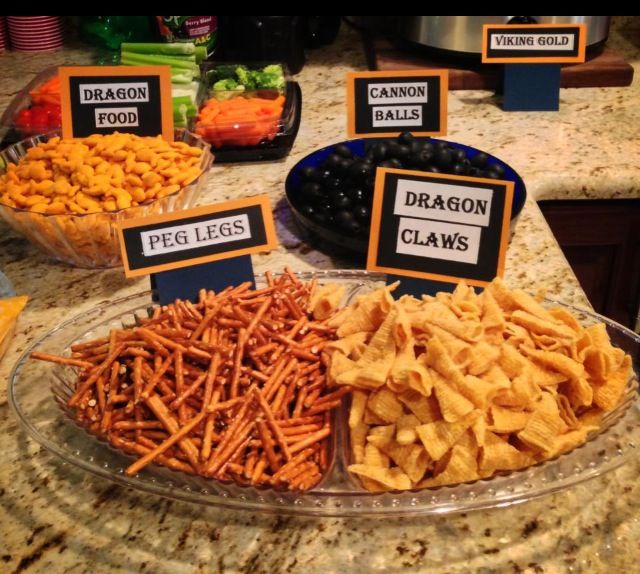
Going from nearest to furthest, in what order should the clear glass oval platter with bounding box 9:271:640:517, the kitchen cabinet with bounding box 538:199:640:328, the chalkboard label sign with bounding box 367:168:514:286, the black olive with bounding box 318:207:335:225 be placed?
the clear glass oval platter with bounding box 9:271:640:517
the chalkboard label sign with bounding box 367:168:514:286
the black olive with bounding box 318:207:335:225
the kitchen cabinet with bounding box 538:199:640:328

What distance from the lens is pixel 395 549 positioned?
0.79 m

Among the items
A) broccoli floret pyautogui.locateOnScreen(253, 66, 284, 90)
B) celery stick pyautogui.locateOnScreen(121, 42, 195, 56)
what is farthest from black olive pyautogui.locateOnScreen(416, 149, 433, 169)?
celery stick pyautogui.locateOnScreen(121, 42, 195, 56)

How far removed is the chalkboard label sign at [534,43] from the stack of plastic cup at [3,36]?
1.46 metres

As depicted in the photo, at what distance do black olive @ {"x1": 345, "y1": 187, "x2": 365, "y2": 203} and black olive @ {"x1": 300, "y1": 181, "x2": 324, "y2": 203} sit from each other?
0.06 m

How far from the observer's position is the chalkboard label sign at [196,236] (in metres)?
1.03

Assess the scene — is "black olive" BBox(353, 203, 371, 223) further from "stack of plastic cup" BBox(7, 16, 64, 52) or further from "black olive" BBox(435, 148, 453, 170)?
"stack of plastic cup" BBox(7, 16, 64, 52)

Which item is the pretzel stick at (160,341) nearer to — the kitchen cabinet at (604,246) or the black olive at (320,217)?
the black olive at (320,217)

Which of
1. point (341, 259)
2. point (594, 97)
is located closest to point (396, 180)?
point (341, 259)

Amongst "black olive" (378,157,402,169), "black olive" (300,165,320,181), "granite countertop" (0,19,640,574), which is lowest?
"granite countertop" (0,19,640,574)

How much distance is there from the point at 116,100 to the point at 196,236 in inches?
19.3

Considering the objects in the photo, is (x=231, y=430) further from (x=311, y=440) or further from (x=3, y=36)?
(x=3, y=36)

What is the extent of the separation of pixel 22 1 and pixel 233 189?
0.71 meters

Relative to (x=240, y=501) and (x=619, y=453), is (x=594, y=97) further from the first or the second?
(x=240, y=501)

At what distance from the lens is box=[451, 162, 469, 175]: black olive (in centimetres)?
125
